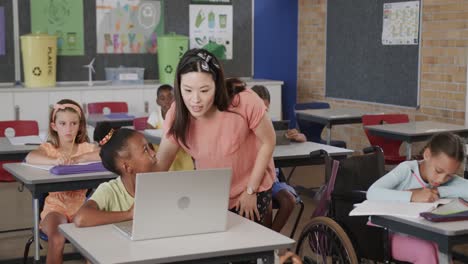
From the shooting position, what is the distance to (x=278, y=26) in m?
9.01

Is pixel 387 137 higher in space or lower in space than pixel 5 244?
higher

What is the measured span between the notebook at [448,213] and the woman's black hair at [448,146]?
29 centimetres

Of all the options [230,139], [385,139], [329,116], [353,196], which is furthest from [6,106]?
[230,139]

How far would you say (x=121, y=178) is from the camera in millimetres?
2869

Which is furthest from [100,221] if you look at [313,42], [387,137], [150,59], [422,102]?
[313,42]

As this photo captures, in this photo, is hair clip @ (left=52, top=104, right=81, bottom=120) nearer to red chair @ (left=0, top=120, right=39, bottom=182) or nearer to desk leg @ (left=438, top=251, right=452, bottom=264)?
red chair @ (left=0, top=120, right=39, bottom=182)

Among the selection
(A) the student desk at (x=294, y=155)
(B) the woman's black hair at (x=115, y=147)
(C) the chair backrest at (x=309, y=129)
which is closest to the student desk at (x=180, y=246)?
(B) the woman's black hair at (x=115, y=147)

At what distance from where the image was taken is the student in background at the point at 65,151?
3.87 meters

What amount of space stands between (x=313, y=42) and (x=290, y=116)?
3.20 feet

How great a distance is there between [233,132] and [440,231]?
2.86 feet

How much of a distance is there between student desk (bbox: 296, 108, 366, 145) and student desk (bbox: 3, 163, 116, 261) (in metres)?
3.02

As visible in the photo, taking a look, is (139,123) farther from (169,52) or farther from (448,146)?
(448,146)

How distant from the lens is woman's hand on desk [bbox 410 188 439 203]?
10.4 ft

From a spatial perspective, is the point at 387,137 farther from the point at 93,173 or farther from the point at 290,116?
the point at 290,116
